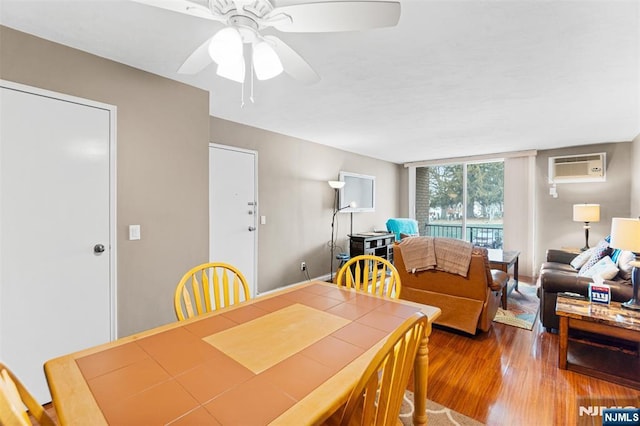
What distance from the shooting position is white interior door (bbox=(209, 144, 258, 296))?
327cm

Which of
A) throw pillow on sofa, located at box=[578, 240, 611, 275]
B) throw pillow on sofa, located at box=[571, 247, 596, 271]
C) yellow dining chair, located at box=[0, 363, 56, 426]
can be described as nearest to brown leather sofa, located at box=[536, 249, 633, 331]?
throw pillow on sofa, located at box=[578, 240, 611, 275]

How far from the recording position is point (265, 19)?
1185 mm

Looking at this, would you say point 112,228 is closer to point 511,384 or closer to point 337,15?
point 337,15

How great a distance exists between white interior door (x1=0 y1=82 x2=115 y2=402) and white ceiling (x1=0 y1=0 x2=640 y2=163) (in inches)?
20.2

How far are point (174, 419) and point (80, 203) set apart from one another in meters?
1.87

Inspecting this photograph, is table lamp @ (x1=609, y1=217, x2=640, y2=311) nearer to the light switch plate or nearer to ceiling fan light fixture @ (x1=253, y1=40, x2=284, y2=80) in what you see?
ceiling fan light fixture @ (x1=253, y1=40, x2=284, y2=80)

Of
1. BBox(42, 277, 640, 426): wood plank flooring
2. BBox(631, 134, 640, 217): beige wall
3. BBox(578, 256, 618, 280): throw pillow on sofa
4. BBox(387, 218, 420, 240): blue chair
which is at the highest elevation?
BBox(631, 134, 640, 217): beige wall

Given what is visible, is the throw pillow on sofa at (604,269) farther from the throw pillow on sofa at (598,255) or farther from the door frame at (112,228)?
→ the door frame at (112,228)

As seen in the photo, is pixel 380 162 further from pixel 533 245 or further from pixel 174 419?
pixel 174 419

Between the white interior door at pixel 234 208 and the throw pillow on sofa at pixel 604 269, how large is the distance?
365 cm

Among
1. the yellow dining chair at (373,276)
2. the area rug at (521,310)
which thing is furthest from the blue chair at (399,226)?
the yellow dining chair at (373,276)

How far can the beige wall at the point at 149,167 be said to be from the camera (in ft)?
6.40

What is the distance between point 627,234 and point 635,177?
3041 millimetres

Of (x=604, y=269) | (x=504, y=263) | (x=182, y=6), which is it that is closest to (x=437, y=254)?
(x=504, y=263)
